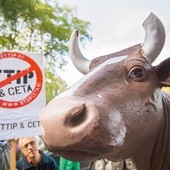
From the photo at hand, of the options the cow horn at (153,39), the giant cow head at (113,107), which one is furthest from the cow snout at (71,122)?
the cow horn at (153,39)

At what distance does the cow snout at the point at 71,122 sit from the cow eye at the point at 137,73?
24.4 inches

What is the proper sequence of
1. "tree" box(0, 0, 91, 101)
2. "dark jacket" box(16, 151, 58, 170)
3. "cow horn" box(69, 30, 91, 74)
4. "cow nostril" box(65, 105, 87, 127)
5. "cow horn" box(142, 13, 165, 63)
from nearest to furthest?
1. "cow nostril" box(65, 105, 87, 127)
2. "cow horn" box(142, 13, 165, 63)
3. "cow horn" box(69, 30, 91, 74)
4. "dark jacket" box(16, 151, 58, 170)
5. "tree" box(0, 0, 91, 101)

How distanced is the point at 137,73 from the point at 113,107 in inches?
16.7

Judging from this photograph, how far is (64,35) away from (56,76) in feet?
12.3

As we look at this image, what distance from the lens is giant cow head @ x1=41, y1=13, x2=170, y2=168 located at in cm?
303

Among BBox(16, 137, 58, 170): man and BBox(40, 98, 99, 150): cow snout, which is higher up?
BBox(40, 98, 99, 150): cow snout

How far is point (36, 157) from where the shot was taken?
6992mm

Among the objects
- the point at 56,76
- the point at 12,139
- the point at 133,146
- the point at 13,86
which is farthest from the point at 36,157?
the point at 56,76

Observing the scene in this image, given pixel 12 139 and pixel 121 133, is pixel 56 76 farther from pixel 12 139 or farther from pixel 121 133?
pixel 121 133

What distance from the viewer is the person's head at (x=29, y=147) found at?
7012 mm

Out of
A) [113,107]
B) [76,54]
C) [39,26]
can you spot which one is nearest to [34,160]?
[76,54]

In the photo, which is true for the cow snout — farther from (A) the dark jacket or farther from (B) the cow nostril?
(A) the dark jacket

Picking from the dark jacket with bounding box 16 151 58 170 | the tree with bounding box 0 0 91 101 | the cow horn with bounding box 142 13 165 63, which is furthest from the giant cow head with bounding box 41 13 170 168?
the tree with bounding box 0 0 91 101

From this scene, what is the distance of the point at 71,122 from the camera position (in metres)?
3.03
